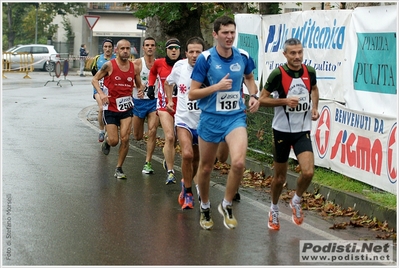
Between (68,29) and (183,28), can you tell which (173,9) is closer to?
(183,28)

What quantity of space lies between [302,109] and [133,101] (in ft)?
16.1

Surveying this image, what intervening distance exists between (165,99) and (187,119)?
1271 millimetres

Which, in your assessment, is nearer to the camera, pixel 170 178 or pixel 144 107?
pixel 170 178

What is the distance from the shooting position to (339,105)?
11.1m

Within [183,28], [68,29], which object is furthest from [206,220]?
[68,29]

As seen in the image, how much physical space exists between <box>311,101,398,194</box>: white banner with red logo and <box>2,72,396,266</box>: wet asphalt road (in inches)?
38.8

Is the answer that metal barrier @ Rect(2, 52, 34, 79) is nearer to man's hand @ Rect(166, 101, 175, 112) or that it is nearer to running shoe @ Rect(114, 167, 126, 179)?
running shoe @ Rect(114, 167, 126, 179)

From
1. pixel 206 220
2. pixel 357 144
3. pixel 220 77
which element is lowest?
pixel 206 220

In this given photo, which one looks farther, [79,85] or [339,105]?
[79,85]

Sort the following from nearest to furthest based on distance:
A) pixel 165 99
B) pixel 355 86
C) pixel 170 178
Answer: pixel 355 86 < pixel 165 99 < pixel 170 178

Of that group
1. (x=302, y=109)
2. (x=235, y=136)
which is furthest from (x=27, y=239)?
(x=302, y=109)

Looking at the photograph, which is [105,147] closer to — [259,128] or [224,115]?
[259,128]

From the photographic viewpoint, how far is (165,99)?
11359mm

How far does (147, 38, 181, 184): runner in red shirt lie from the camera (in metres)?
11.3
